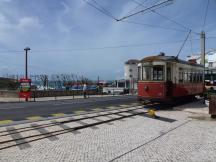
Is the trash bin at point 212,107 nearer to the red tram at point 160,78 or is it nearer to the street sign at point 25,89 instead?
the red tram at point 160,78

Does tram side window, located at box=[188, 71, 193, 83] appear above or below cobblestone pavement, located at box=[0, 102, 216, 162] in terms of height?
above

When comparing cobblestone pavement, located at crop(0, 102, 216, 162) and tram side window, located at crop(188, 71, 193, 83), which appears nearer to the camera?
cobblestone pavement, located at crop(0, 102, 216, 162)

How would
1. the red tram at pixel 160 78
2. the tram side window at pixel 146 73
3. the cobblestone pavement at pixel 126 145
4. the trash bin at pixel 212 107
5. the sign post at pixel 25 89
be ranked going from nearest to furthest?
the cobblestone pavement at pixel 126 145
the trash bin at pixel 212 107
the red tram at pixel 160 78
the tram side window at pixel 146 73
the sign post at pixel 25 89

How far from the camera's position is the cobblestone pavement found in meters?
6.70

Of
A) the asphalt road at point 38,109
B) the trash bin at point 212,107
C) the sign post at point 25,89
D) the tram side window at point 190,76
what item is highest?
the tram side window at point 190,76

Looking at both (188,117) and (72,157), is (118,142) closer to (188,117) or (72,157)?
(72,157)

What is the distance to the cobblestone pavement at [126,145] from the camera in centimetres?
670

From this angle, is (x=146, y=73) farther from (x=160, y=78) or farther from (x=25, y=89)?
(x=25, y=89)

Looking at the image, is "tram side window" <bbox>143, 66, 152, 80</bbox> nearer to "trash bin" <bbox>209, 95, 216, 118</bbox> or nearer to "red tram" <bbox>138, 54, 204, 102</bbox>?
"red tram" <bbox>138, 54, 204, 102</bbox>

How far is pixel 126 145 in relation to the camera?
7922mm

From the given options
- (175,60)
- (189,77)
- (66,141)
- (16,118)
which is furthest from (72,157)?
(189,77)

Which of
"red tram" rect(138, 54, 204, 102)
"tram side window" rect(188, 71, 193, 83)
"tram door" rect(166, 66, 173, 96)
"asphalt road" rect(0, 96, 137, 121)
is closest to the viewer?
"asphalt road" rect(0, 96, 137, 121)

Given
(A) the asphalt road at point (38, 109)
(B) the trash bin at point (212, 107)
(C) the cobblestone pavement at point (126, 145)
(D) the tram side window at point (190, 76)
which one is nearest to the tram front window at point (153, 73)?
(A) the asphalt road at point (38, 109)

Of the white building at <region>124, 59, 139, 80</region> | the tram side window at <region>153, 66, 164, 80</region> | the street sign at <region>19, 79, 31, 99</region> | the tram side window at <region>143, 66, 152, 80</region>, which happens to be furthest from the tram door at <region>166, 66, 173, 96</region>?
the white building at <region>124, 59, 139, 80</region>
